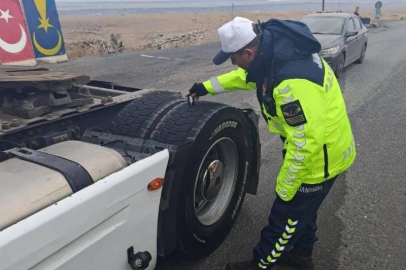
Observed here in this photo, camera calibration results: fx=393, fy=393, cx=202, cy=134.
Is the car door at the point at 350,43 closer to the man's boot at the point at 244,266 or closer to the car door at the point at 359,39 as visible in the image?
the car door at the point at 359,39

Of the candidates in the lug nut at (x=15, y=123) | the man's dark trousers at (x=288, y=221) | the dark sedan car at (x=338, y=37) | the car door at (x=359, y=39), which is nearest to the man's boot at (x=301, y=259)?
the man's dark trousers at (x=288, y=221)

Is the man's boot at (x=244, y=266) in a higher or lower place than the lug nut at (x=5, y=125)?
lower

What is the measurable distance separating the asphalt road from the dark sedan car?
25.5 inches

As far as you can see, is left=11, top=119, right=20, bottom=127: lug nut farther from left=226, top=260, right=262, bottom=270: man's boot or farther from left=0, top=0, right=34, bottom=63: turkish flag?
left=0, top=0, right=34, bottom=63: turkish flag

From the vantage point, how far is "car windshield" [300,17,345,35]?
10.7 meters

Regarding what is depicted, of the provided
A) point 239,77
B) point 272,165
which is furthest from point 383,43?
point 239,77

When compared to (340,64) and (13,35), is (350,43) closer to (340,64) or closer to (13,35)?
(340,64)

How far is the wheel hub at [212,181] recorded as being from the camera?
2867mm

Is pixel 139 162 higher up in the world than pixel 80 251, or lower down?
higher up

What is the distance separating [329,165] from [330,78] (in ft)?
1.83

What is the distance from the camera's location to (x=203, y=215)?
3053mm

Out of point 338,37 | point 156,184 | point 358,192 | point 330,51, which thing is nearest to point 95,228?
point 156,184

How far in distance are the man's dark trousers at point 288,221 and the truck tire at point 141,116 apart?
39.2 inches

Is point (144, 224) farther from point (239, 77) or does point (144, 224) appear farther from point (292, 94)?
point (239, 77)
